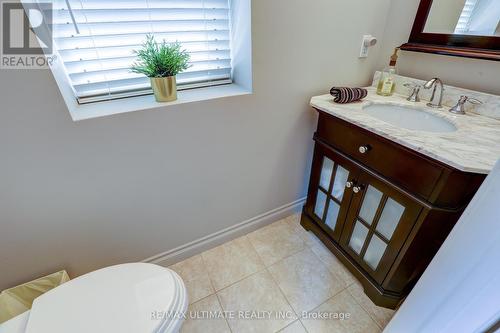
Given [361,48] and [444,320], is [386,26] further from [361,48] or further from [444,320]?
[444,320]

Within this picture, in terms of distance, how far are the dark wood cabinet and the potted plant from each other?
70cm

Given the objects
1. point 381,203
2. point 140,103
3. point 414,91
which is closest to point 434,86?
point 414,91

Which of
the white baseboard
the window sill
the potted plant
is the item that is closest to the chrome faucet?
the window sill

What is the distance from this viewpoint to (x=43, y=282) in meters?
0.98

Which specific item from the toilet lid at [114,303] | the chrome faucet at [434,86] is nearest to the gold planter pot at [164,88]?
the toilet lid at [114,303]

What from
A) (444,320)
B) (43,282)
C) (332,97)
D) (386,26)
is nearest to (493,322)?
(444,320)

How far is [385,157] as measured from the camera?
0.91 metres

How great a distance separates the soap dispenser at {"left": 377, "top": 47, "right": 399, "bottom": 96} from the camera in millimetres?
1235

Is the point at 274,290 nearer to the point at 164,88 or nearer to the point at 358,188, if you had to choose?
the point at 358,188

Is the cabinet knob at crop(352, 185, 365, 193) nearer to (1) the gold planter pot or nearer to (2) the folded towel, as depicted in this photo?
(2) the folded towel

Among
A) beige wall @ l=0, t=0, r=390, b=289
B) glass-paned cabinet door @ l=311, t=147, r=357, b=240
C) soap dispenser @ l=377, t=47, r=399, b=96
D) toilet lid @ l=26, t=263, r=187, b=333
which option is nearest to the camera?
toilet lid @ l=26, t=263, r=187, b=333

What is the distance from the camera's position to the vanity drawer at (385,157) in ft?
2.60

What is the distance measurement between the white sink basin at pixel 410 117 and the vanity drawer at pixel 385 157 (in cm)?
20

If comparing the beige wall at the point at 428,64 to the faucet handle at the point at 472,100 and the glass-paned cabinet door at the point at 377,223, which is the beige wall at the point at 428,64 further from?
the glass-paned cabinet door at the point at 377,223
